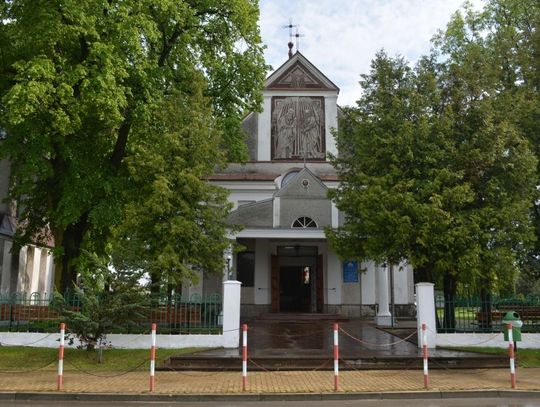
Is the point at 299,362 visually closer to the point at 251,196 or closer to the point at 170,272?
the point at 170,272

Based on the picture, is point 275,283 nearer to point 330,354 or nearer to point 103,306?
point 330,354

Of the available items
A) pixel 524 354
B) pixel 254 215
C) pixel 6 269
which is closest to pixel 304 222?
pixel 254 215

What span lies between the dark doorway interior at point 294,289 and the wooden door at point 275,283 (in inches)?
38.3

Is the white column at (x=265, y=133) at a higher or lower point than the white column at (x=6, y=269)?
higher

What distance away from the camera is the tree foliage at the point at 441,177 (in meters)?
15.4

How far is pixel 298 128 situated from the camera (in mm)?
29062

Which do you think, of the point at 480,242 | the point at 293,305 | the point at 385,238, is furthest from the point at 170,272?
the point at 293,305

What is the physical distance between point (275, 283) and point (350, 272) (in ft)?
12.3

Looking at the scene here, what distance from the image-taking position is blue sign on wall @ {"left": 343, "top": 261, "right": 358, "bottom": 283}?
25844 millimetres

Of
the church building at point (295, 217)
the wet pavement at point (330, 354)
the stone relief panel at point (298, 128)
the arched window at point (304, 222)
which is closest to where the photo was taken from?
the wet pavement at point (330, 354)

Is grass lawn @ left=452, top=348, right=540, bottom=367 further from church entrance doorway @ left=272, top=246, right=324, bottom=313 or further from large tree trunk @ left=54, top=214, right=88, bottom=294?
large tree trunk @ left=54, top=214, right=88, bottom=294

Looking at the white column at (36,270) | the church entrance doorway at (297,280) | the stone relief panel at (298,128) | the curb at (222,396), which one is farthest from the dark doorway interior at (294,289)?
the curb at (222,396)

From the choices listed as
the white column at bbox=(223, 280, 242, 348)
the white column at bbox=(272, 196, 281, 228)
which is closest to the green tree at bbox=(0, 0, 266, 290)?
the white column at bbox=(223, 280, 242, 348)

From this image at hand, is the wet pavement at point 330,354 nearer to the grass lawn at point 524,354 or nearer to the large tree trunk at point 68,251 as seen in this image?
the grass lawn at point 524,354
